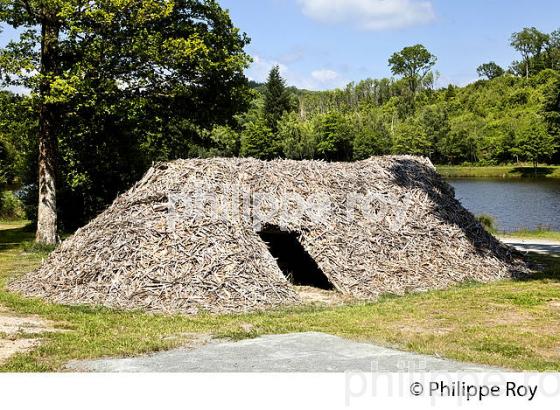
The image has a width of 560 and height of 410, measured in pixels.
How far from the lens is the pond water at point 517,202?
40.8 metres

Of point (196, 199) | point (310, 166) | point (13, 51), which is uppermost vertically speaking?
point (13, 51)

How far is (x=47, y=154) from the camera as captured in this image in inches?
890

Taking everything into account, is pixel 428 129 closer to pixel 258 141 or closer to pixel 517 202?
pixel 258 141

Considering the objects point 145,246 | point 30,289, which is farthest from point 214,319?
point 30,289

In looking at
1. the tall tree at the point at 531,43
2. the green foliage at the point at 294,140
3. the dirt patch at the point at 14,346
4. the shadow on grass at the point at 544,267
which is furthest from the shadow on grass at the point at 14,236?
the tall tree at the point at 531,43

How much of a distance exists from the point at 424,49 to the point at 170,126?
140 m

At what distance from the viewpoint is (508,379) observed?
709 cm

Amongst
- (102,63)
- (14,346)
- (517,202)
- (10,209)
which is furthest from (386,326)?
(517,202)

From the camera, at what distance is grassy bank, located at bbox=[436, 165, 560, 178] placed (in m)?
87.6

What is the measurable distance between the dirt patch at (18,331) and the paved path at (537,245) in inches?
699

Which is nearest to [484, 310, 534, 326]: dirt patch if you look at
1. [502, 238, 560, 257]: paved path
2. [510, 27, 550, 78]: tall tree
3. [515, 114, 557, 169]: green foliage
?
[502, 238, 560, 257]: paved path

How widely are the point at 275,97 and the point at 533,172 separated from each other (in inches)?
1558

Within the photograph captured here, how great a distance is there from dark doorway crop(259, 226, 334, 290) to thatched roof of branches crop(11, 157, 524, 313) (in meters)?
1.23

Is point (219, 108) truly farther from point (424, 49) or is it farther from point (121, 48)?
point (424, 49)
